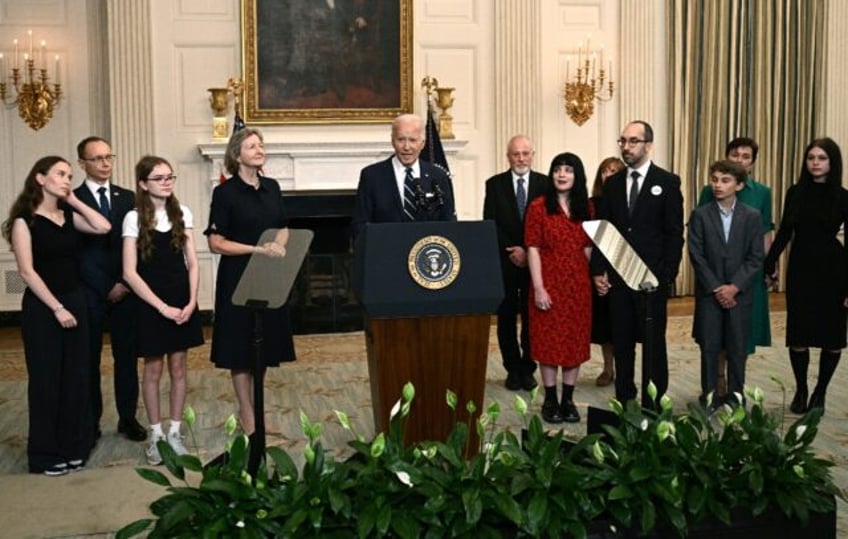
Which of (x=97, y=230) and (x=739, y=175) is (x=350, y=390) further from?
(x=739, y=175)

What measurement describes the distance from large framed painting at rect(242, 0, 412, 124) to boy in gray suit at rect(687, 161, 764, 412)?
4475 millimetres

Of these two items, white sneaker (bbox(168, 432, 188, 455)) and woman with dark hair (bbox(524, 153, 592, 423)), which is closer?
white sneaker (bbox(168, 432, 188, 455))

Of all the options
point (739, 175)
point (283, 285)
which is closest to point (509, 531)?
point (283, 285)

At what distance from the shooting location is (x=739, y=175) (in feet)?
17.1

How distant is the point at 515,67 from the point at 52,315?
593cm

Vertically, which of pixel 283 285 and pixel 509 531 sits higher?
pixel 283 285

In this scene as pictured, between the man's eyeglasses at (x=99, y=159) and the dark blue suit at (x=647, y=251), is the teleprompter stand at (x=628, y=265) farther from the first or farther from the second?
the man's eyeglasses at (x=99, y=159)

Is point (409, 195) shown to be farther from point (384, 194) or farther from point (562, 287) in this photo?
point (562, 287)

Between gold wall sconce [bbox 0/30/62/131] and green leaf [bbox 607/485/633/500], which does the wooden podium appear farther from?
gold wall sconce [bbox 0/30/62/131]

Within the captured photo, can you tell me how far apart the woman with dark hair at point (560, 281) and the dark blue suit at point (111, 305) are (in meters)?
2.08

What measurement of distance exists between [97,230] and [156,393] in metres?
0.81

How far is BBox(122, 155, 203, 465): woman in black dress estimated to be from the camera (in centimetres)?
454

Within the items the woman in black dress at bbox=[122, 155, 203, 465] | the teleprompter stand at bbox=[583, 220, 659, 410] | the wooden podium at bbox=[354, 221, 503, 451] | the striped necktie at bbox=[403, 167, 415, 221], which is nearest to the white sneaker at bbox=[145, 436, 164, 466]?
the woman in black dress at bbox=[122, 155, 203, 465]

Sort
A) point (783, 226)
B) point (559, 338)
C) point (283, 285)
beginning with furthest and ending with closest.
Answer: point (783, 226)
point (559, 338)
point (283, 285)
